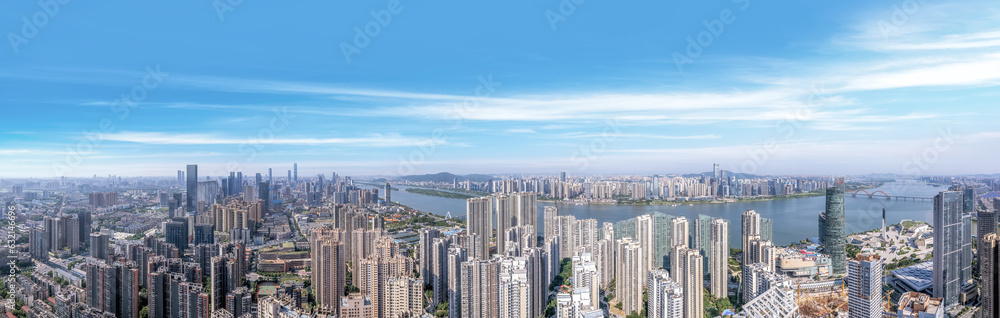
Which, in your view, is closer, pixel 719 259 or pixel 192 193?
pixel 719 259

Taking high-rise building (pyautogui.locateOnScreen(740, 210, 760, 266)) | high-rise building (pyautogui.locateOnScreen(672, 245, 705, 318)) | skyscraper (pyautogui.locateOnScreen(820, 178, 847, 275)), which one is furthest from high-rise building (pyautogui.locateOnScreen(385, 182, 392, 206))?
skyscraper (pyautogui.locateOnScreen(820, 178, 847, 275))

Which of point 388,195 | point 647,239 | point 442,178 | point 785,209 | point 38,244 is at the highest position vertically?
point 442,178

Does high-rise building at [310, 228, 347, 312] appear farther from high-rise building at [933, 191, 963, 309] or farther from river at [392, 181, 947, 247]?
high-rise building at [933, 191, 963, 309]

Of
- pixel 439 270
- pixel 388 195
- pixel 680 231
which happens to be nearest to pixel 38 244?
pixel 439 270

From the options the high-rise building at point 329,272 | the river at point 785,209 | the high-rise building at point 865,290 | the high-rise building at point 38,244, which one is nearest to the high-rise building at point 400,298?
the high-rise building at point 329,272

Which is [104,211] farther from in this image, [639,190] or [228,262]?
[639,190]

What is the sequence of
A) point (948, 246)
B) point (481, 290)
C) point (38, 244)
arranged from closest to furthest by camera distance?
point (481, 290) < point (38, 244) < point (948, 246)

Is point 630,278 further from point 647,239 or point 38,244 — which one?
point 38,244

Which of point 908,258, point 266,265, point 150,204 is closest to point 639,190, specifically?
point 908,258
